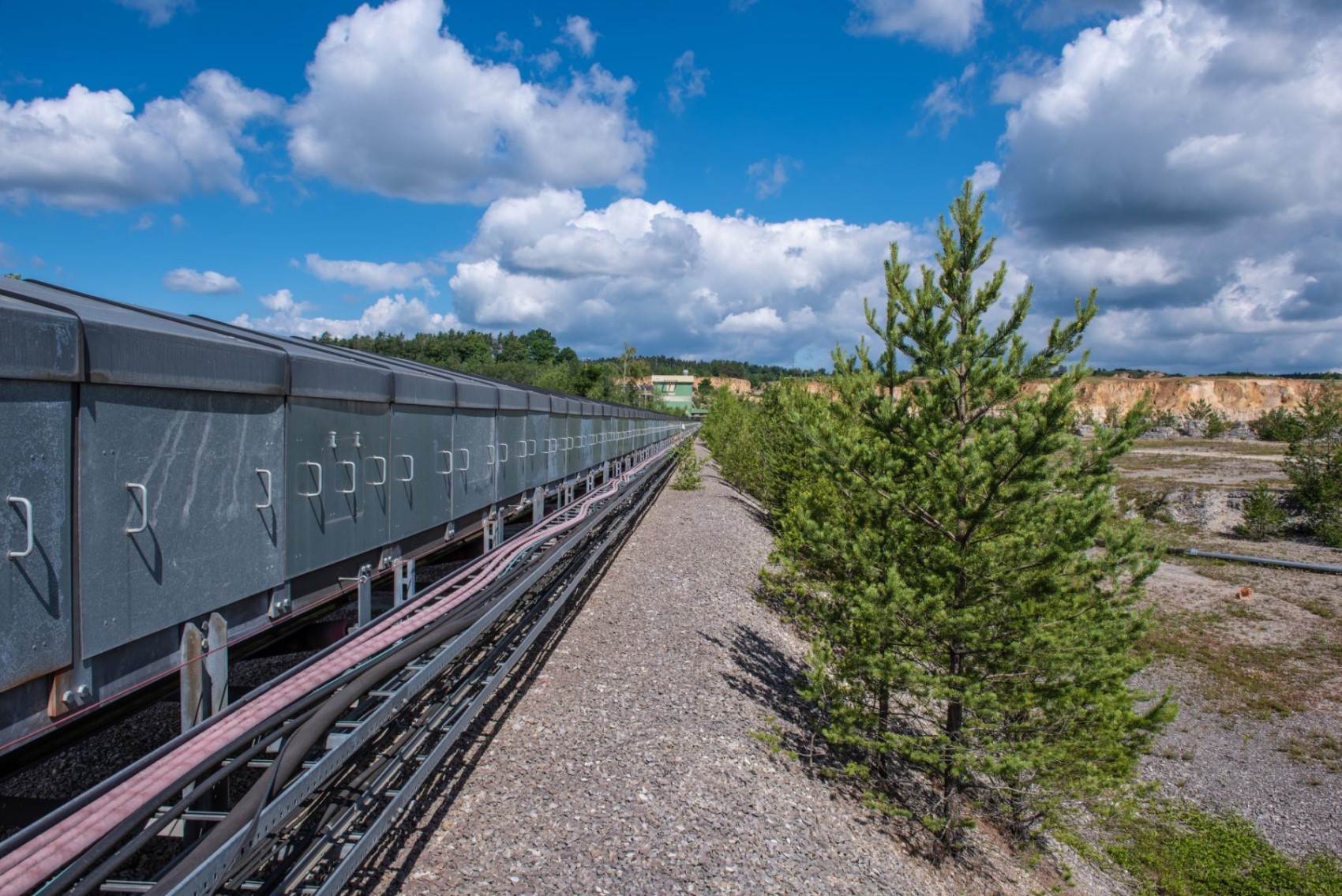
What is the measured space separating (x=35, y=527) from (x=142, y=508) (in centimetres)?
54

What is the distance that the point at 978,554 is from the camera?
6008 mm

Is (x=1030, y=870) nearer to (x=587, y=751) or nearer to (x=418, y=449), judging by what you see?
(x=587, y=751)

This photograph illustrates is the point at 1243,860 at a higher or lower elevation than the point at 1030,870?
lower

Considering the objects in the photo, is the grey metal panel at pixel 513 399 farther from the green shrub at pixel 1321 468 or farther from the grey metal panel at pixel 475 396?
the green shrub at pixel 1321 468

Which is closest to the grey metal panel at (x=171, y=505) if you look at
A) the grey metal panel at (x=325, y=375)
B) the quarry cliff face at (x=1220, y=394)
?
the grey metal panel at (x=325, y=375)

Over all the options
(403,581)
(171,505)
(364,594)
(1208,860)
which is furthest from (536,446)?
(1208,860)

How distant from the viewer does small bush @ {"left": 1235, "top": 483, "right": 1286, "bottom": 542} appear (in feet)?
104

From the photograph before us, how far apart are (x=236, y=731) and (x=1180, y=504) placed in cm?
4250

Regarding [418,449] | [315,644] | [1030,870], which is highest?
[418,449]

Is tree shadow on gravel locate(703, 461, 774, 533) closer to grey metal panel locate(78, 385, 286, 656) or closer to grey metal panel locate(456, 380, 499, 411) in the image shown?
grey metal panel locate(456, 380, 499, 411)

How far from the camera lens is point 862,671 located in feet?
21.3

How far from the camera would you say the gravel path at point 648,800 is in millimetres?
4488

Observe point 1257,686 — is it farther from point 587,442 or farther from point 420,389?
point 420,389

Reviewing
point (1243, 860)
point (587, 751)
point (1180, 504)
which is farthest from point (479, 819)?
point (1180, 504)
